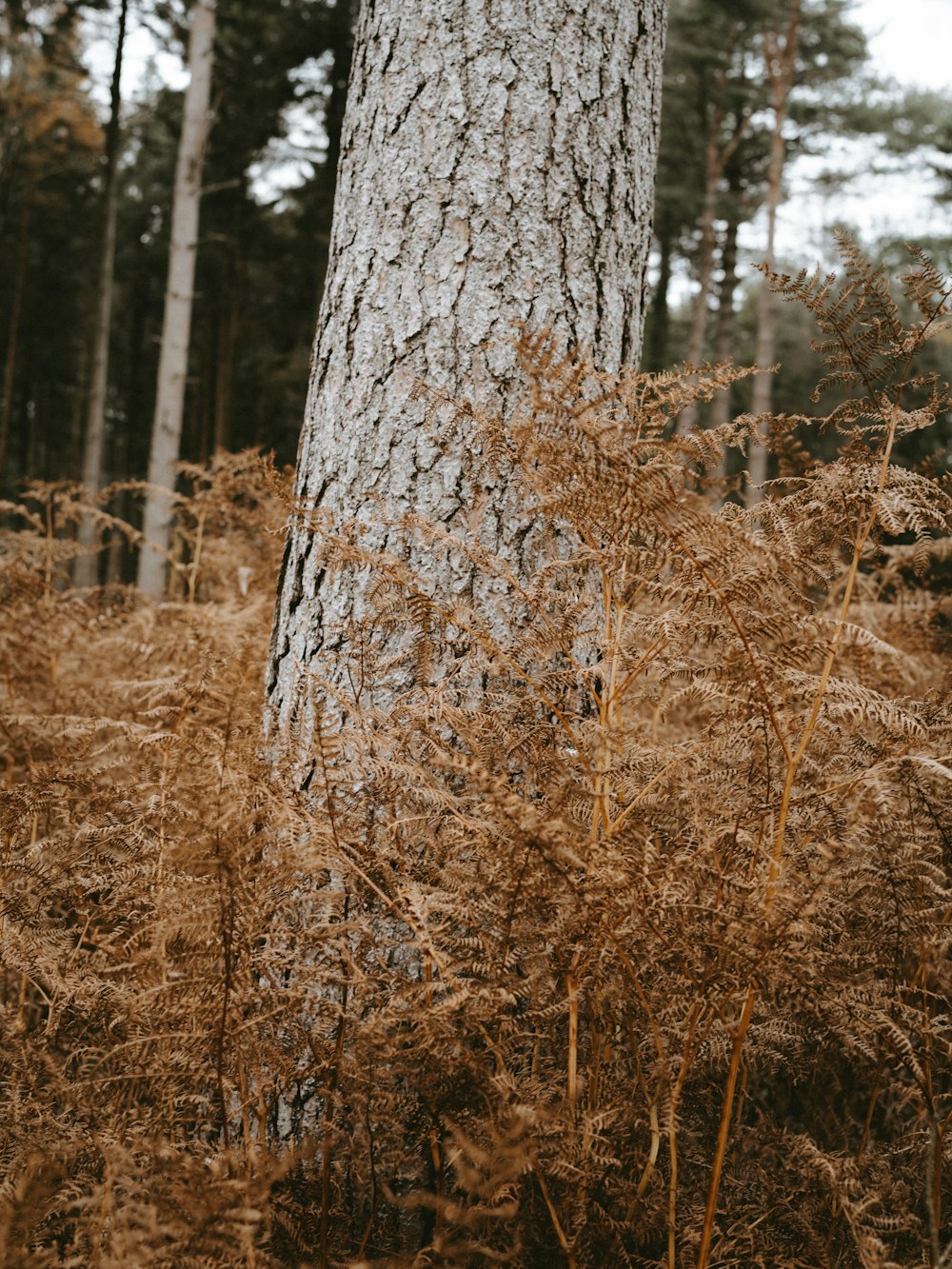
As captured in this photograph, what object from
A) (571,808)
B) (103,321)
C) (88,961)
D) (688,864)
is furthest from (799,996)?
(103,321)

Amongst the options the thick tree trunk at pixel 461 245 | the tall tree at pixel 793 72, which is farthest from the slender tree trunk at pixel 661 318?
the thick tree trunk at pixel 461 245

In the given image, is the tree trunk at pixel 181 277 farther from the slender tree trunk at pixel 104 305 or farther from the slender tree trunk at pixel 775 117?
the slender tree trunk at pixel 775 117

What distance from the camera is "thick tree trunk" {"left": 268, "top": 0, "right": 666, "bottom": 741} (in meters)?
1.76

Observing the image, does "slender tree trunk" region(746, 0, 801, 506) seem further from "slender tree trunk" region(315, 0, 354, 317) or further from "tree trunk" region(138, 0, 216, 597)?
"tree trunk" region(138, 0, 216, 597)

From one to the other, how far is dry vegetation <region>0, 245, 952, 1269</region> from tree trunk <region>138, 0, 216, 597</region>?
26.5 feet

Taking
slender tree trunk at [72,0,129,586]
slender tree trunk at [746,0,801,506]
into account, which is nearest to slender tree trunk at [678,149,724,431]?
slender tree trunk at [746,0,801,506]

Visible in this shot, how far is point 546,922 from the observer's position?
1273 mm

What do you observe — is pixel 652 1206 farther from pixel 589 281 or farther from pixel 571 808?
pixel 589 281

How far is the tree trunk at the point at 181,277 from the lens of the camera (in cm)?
902

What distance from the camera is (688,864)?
1164mm

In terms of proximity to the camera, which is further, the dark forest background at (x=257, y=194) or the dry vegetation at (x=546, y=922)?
the dark forest background at (x=257, y=194)

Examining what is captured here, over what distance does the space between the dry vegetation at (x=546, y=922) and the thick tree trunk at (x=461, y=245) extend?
136 millimetres

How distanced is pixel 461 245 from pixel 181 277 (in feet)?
29.1

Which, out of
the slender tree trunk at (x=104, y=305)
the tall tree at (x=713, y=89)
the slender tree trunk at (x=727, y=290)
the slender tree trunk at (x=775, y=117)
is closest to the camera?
the slender tree trunk at (x=775, y=117)
